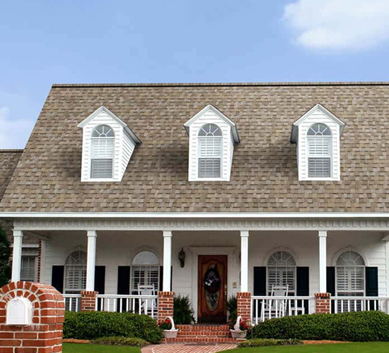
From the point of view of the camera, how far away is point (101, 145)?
21312 mm

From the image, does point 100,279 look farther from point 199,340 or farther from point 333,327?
point 333,327

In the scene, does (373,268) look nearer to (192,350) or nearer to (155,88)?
(192,350)

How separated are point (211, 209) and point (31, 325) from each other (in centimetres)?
1272

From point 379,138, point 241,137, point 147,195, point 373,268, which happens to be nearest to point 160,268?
point 147,195

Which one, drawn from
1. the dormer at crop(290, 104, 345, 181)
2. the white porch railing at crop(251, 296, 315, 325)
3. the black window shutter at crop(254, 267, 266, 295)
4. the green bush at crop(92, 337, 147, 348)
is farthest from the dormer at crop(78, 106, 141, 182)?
the white porch railing at crop(251, 296, 315, 325)

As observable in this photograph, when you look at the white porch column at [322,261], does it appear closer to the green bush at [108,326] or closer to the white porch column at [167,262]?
the white porch column at [167,262]

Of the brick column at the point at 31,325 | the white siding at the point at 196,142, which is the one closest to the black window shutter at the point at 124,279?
the white siding at the point at 196,142

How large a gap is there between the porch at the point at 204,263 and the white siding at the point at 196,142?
75.4 inches

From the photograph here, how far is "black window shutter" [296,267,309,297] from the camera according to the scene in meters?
20.9

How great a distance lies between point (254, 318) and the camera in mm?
19734

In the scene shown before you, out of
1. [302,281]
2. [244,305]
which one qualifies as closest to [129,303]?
[244,305]

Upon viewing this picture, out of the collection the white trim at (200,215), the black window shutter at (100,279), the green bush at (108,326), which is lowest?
the green bush at (108,326)

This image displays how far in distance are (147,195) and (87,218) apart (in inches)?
73.1

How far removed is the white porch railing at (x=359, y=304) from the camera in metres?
19.0
